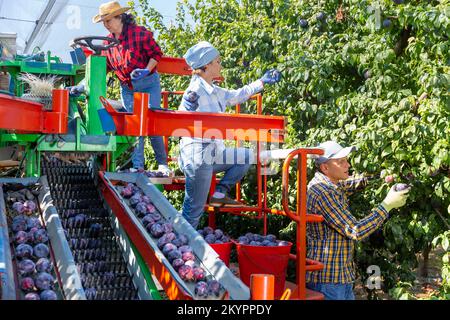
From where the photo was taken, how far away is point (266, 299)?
3.19 meters

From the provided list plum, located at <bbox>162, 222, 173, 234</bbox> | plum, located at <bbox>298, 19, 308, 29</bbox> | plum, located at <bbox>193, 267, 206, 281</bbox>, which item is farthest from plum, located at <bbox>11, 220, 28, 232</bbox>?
plum, located at <bbox>298, 19, 308, 29</bbox>

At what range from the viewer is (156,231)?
422 centimetres

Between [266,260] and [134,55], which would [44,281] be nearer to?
[266,260]

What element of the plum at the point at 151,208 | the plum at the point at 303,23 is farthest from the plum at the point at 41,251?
the plum at the point at 303,23

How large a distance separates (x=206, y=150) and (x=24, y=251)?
62.3 inches

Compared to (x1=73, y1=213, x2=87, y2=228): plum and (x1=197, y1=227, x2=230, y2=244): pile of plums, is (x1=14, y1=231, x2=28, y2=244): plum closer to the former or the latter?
(x1=73, y1=213, x2=87, y2=228): plum

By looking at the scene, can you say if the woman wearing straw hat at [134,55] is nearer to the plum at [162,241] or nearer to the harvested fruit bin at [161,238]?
the harvested fruit bin at [161,238]

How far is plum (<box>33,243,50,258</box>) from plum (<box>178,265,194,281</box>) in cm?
78

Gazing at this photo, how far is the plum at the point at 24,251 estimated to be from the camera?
12.3 ft

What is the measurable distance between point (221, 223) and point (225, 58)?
2283mm

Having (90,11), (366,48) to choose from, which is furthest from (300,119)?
(90,11)

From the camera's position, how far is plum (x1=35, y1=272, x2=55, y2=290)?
3.47 m
